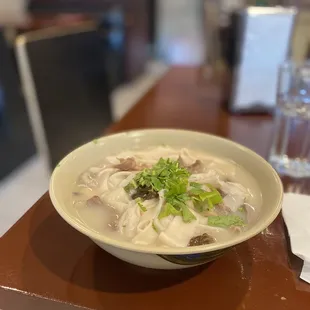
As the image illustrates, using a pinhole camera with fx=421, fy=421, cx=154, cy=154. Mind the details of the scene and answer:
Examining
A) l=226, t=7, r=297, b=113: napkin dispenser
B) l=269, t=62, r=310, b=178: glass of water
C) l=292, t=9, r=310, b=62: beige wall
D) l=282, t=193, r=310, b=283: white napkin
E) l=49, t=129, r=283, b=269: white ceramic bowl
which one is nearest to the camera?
l=49, t=129, r=283, b=269: white ceramic bowl

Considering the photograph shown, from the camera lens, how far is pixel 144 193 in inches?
29.0

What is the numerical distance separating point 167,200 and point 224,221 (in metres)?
0.10

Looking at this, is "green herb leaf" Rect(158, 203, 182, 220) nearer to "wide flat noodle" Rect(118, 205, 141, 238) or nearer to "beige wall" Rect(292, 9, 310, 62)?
"wide flat noodle" Rect(118, 205, 141, 238)

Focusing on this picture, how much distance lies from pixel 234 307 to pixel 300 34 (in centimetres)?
133

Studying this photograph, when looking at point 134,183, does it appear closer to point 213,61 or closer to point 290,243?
point 290,243

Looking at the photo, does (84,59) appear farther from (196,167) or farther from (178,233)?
(178,233)

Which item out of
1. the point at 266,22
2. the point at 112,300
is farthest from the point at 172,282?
the point at 266,22

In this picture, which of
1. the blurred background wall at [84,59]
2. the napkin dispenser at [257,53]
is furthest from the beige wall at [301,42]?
the napkin dispenser at [257,53]

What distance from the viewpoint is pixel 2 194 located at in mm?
2160

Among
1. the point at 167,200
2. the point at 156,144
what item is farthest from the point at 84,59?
the point at 167,200

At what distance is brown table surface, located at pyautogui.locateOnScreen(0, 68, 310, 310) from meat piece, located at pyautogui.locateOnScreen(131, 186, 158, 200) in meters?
0.12

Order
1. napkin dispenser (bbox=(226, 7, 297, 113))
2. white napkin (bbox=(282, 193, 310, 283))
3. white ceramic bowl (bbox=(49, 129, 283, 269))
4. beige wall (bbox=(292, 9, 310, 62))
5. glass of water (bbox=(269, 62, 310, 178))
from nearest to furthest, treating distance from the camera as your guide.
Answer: white ceramic bowl (bbox=(49, 129, 283, 269)) → white napkin (bbox=(282, 193, 310, 283)) → glass of water (bbox=(269, 62, 310, 178)) → napkin dispenser (bbox=(226, 7, 297, 113)) → beige wall (bbox=(292, 9, 310, 62))

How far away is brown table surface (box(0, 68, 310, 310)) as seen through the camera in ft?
2.13

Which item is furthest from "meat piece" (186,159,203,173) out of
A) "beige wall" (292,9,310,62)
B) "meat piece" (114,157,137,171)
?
"beige wall" (292,9,310,62)
